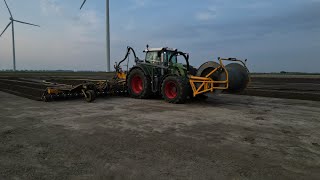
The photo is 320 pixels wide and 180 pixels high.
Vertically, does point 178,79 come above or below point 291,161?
above

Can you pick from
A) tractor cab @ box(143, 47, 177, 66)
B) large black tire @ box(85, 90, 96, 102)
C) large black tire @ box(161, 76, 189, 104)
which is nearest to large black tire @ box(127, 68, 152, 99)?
tractor cab @ box(143, 47, 177, 66)

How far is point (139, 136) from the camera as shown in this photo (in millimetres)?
5836

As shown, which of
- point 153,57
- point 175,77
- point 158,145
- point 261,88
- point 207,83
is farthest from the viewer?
point 261,88

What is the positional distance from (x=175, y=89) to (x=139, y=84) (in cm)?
264

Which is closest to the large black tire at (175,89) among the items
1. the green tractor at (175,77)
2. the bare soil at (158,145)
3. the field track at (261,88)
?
the green tractor at (175,77)

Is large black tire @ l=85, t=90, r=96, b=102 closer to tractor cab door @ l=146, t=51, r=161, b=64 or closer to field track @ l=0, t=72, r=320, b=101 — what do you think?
field track @ l=0, t=72, r=320, b=101

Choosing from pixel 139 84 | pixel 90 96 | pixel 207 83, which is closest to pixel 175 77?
pixel 207 83

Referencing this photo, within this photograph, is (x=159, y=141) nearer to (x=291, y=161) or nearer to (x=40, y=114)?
(x=291, y=161)

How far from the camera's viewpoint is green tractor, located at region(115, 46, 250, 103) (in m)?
10.0

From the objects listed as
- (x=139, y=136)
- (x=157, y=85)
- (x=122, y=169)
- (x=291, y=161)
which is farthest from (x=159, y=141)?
(x=157, y=85)

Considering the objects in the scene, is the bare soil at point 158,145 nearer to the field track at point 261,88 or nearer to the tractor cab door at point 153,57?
the tractor cab door at point 153,57

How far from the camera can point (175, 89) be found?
11242 millimetres

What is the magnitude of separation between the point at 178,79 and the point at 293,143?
576 centimetres

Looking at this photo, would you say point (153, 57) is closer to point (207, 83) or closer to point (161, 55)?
point (161, 55)
